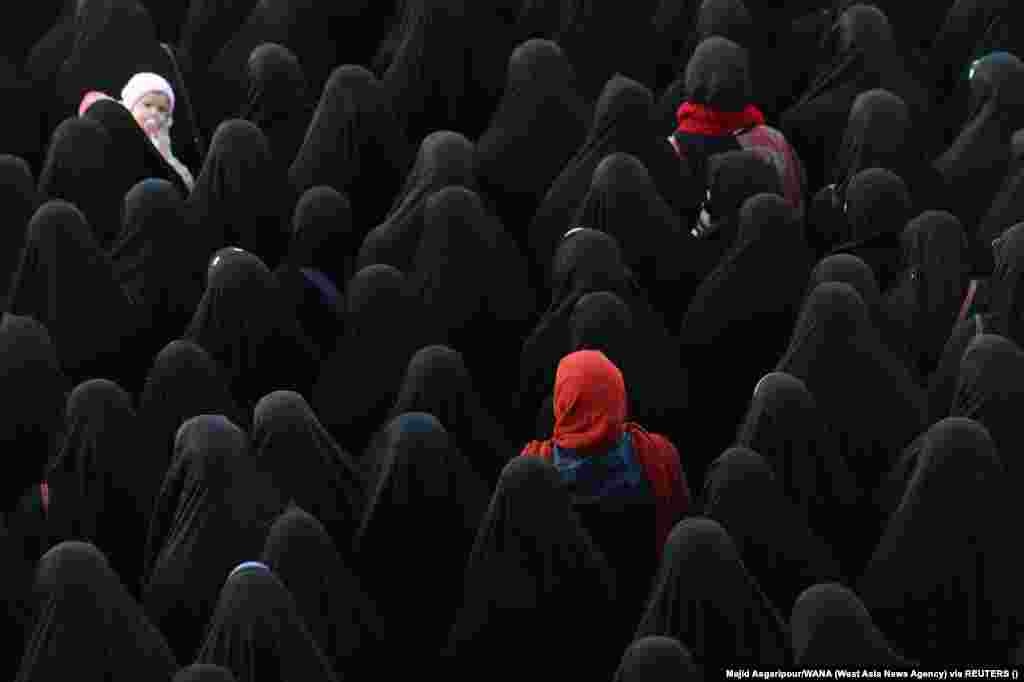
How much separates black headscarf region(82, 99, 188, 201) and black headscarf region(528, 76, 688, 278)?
1.37 meters

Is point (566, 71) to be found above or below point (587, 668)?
above

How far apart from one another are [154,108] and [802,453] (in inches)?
141

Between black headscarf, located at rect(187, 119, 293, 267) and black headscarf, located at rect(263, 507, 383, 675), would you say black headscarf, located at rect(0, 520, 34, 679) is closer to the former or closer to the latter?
black headscarf, located at rect(263, 507, 383, 675)

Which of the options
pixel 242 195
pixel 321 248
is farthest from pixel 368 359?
pixel 242 195

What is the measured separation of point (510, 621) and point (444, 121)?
382 centimetres

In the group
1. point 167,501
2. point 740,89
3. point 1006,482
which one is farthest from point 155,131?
point 1006,482

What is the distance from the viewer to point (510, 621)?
33.4ft

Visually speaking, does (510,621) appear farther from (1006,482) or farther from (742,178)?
(742,178)

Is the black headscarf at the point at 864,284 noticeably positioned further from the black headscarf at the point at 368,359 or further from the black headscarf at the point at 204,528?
the black headscarf at the point at 204,528

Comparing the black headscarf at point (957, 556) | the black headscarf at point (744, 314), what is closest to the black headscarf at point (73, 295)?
the black headscarf at point (744, 314)

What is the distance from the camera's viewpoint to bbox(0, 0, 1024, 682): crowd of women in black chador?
10.1 metres

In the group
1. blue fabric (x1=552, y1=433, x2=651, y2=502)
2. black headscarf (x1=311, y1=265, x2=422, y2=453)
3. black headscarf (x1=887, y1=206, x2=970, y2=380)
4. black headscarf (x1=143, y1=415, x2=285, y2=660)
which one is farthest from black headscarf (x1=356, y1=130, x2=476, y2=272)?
black headscarf (x1=143, y1=415, x2=285, y2=660)

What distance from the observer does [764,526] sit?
33.6 feet

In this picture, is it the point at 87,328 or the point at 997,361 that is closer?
the point at 997,361
